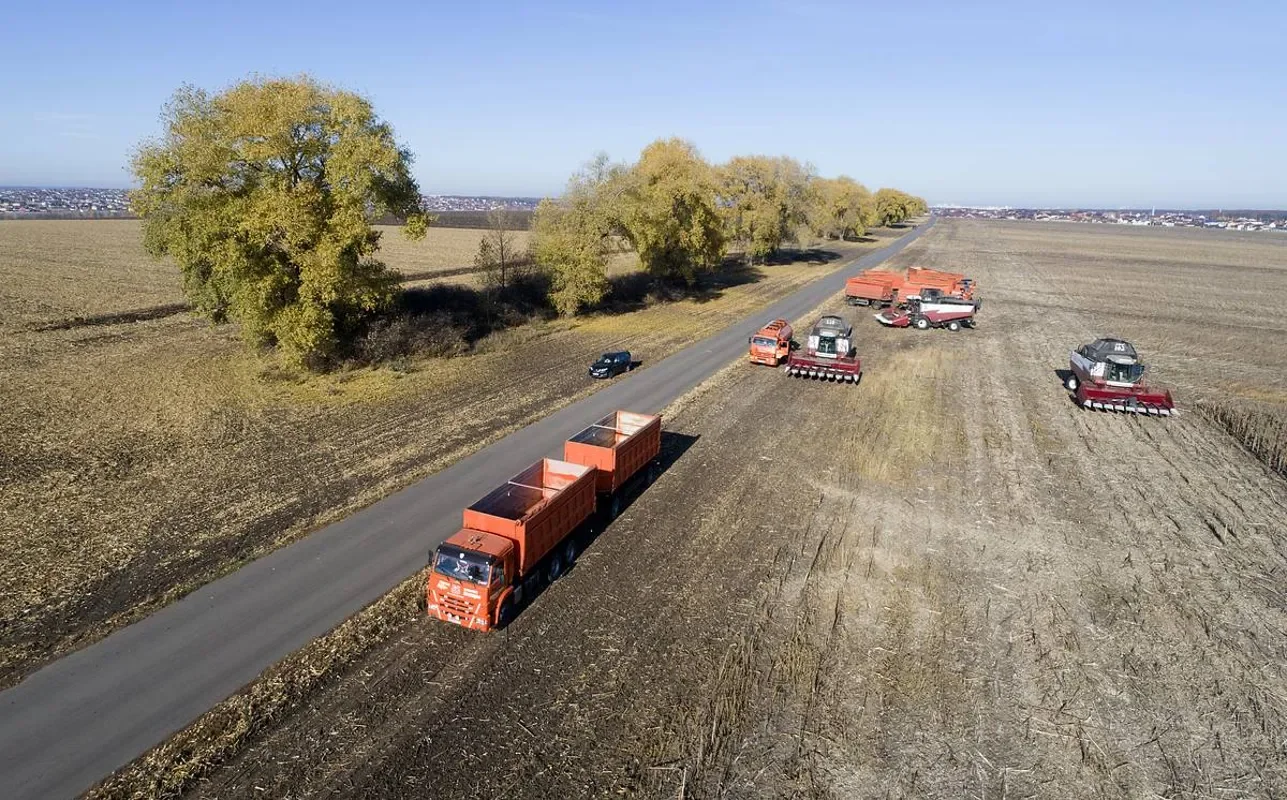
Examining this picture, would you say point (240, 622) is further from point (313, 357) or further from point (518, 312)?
point (518, 312)

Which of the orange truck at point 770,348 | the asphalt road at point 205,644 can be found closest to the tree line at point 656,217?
the orange truck at point 770,348

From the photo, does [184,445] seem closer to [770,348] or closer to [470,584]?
[470,584]

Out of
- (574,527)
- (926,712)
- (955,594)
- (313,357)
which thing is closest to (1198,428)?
(955,594)

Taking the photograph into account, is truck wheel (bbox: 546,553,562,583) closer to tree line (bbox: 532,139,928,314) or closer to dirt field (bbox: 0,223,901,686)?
dirt field (bbox: 0,223,901,686)

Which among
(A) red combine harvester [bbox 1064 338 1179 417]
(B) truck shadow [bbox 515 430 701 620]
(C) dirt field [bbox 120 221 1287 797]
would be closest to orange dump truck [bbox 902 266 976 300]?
(A) red combine harvester [bbox 1064 338 1179 417]

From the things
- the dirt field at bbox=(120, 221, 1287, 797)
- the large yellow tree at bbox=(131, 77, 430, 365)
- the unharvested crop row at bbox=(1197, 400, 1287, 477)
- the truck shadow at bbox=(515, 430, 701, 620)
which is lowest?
the dirt field at bbox=(120, 221, 1287, 797)

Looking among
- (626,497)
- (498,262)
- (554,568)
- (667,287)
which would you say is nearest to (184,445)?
(554,568)

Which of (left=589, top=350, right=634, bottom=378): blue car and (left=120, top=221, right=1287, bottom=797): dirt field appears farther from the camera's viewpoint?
(left=589, top=350, right=634, bottom=378): blue car

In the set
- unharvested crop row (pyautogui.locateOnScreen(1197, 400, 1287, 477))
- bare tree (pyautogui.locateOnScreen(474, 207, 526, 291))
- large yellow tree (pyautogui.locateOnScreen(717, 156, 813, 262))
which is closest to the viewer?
unharvested crop row (pyautogui.locateOnScreen(1197, 400, 1287, 477))
